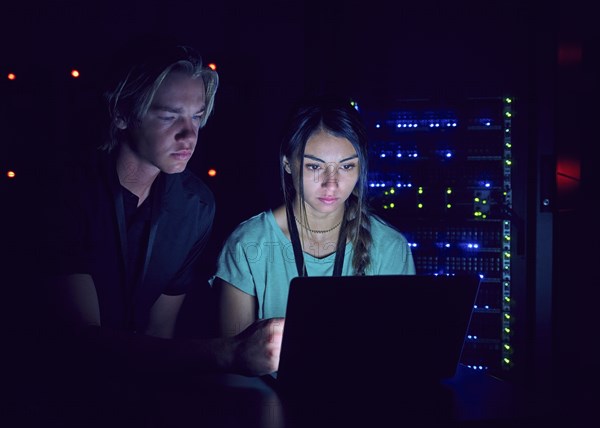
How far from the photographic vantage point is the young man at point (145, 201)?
7.29 feet

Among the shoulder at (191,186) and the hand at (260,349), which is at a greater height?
the shoulder at (191,186)

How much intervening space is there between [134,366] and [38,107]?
2041mm

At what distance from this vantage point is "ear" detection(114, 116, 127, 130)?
94.2 inches

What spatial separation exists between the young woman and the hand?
917mm

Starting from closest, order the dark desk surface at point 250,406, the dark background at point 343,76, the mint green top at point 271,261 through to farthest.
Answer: the dark desk surface at point 250,406 < the mint green top at point 271,261 < the dark background at point 343,76

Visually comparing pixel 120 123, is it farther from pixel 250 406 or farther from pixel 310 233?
pixel 250 406

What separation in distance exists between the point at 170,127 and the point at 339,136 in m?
0.71

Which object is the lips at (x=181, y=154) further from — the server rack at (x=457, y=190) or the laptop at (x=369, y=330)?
the laptop at (x=369, y=330)

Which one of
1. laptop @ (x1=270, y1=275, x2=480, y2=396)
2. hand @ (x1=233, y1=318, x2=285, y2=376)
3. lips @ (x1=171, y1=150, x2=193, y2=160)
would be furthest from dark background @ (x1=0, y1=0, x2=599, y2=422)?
laptop @ (x1=270, y1=275, x2=480, y2=396)

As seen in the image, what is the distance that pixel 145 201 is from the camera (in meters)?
2.38

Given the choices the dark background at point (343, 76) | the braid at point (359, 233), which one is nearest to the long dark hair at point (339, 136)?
the braid at point (359, 233)

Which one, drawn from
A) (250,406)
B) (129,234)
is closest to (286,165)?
(129,234)

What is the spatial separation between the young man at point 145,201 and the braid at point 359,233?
63 cm

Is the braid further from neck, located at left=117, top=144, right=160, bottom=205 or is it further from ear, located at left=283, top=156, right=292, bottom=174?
neck, located at left=117, top=144, right=160, bottom=205
